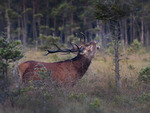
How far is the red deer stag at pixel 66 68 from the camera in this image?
18.2 ft

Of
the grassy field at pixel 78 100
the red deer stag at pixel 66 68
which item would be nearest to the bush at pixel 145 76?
the grassy field at pixel 78 100

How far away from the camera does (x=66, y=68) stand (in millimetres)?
6336

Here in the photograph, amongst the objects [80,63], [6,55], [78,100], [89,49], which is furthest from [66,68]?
[6,55]

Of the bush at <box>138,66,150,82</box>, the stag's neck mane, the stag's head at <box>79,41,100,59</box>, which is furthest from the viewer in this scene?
the stag's head at <box>79,41,100,59</box>

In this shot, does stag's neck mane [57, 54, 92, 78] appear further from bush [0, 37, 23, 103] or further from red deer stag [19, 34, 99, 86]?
bush [0, 37, 23, 103]

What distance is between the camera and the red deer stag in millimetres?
5539

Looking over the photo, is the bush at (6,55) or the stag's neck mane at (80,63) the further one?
the stag's neck mane at (80,63)

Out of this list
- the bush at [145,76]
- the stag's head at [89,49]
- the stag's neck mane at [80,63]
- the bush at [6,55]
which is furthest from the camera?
the stag's head at [89,49]

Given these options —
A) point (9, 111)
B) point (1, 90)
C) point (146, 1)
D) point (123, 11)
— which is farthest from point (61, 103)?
point (146, 1)

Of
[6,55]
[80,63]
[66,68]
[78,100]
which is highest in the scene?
[6,55]

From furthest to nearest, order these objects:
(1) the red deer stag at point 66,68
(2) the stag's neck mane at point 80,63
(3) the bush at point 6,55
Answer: (2) the stag's neck mane at point 80,63 → (1) the red deer stag at point 66,68 → (3) the bush at point 6,55

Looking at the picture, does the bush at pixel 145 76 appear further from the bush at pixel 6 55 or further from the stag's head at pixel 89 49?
the bush at pixel 6 55

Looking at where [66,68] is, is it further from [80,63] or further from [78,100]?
[78,100]

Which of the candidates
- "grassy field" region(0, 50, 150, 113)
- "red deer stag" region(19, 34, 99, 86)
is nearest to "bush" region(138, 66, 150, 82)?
"grassy field" region(0, 50, 150, 113)
